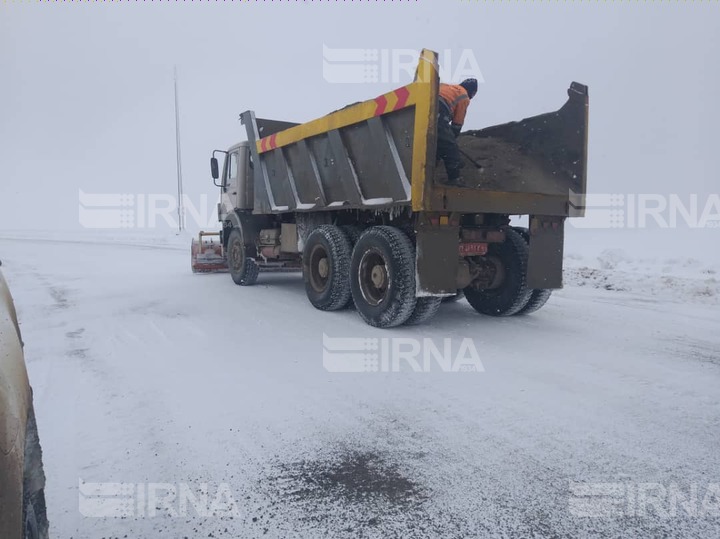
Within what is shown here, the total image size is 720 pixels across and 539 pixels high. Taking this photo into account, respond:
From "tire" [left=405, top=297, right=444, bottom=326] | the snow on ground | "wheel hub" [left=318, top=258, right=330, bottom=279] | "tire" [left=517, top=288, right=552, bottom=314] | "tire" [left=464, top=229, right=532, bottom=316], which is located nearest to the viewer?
the snow on ground

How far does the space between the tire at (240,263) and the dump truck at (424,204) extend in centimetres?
202

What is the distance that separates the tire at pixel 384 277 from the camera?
16.7 ft

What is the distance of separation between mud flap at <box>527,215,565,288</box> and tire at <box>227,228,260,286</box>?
197 inches

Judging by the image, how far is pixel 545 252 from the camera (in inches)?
219

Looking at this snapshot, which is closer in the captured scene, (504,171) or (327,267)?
(504,171)

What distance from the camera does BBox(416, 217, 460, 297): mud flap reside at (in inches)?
194

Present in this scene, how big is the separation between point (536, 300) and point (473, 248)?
118cm

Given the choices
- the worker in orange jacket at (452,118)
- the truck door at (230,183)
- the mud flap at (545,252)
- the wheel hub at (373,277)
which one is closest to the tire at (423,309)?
the wheel hub at (373,277)

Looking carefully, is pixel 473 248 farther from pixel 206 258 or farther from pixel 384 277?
pixel 206 258

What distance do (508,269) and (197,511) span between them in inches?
183

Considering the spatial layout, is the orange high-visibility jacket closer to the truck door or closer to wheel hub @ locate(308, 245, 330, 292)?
wheel hub @ locate(308, 245, 330, 292)

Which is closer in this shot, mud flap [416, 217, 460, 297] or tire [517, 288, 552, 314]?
mud flap [416, 217, 460, 297]

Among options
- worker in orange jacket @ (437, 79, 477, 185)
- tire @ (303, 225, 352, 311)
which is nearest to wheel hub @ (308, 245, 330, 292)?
tire @ (303, 225, 352, 311)

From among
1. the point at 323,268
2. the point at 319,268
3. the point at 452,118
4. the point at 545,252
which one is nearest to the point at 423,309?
the point at 545,252
